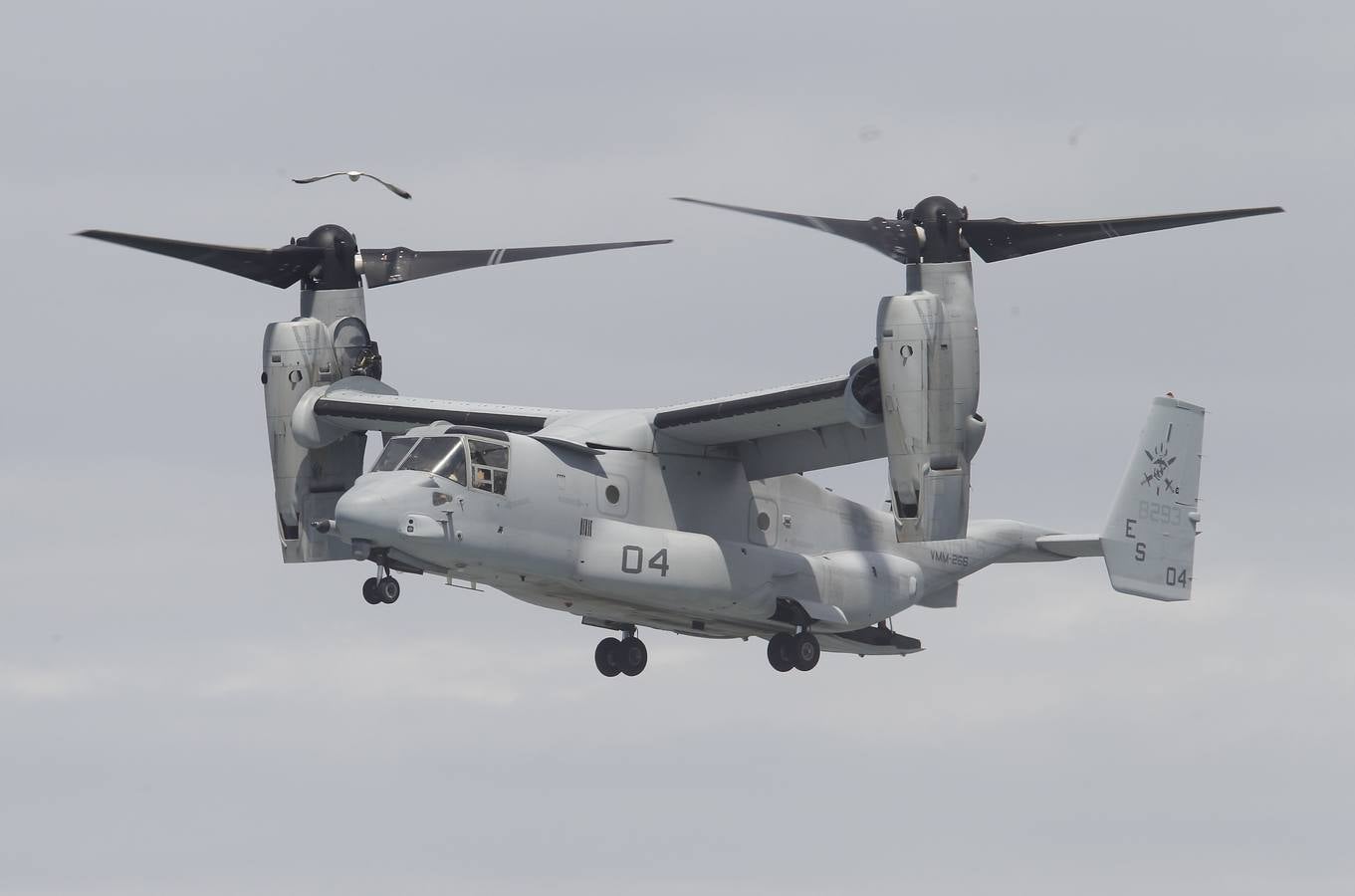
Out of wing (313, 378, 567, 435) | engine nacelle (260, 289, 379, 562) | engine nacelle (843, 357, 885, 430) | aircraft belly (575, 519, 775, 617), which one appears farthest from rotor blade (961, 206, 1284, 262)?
engine nacelle (260, 289, 379, 562)

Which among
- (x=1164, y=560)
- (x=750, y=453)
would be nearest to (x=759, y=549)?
(x=750, y=453)

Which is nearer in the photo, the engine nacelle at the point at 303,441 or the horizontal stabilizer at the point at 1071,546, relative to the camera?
the engine nacelle at the point at 303,441

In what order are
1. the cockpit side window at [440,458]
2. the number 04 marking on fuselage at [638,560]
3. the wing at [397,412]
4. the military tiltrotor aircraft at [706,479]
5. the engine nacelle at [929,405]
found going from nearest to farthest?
the engine nacelle at [929,405], the military tiltrotor aircraft at [706,479], the cockpit side window at [440,458], the number 04 marking on fuselage at [638,560], the wing at [397,412]

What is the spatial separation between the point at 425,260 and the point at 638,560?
7327mm

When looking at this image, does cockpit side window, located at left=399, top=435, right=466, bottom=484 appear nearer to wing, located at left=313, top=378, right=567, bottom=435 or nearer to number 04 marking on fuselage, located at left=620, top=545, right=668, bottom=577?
number 04 marking on fuselage, located at left=620, top=545, right=668, bottom=577

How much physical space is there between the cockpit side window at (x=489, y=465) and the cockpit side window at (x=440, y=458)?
151mm

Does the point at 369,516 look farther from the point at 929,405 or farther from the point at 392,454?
the point at 929,405

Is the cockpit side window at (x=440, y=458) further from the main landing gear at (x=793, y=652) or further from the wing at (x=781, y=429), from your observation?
the main landing gear at (x=793, y=652)

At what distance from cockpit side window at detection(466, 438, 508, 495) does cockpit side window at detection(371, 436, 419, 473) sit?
761mm

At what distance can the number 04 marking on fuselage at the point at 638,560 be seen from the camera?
31.3m

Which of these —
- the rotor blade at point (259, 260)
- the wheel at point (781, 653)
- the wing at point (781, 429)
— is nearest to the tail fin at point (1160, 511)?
the wing at point (781, 429)

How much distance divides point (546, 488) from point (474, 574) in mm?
1397

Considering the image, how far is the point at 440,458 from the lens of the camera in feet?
99.0

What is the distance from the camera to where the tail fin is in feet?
115
